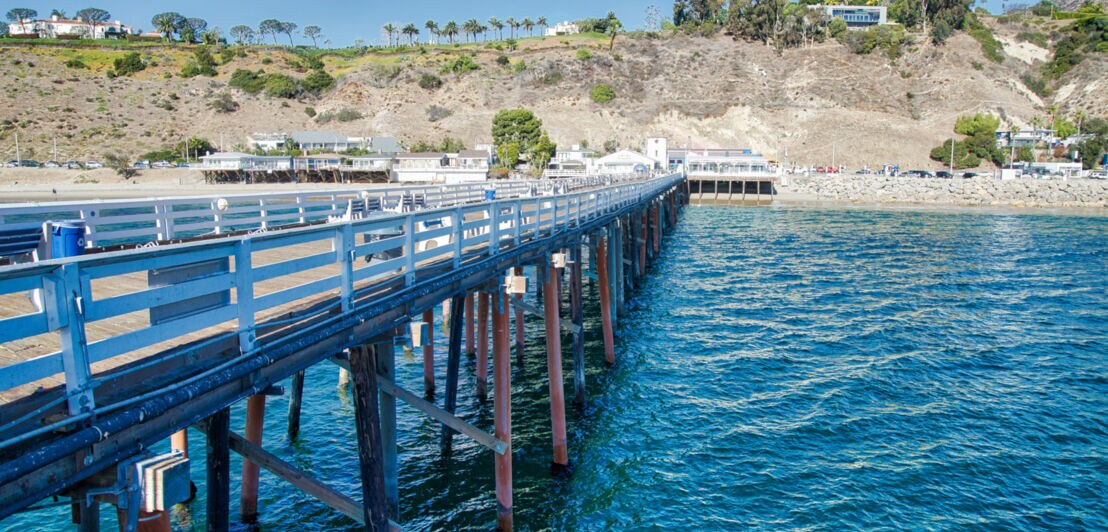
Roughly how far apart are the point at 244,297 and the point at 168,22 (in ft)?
656

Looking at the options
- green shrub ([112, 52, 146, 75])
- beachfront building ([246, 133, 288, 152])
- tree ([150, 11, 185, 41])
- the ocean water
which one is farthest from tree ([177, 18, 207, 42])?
the ocean water

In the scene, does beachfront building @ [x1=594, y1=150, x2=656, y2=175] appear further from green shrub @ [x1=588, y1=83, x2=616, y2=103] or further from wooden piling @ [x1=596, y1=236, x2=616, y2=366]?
wooden piling @ [x1=596, y1=236, x2=616, y2=366]

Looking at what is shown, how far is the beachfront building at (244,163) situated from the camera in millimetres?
77688

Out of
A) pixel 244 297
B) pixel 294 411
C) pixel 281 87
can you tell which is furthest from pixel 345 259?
pixel 281 87

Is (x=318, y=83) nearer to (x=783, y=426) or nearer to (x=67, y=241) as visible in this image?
(x=783, y=426)

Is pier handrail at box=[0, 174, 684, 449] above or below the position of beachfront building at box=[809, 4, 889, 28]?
below

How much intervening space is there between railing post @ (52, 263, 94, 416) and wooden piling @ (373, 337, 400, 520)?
3880mm

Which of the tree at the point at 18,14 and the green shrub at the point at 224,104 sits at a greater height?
the tree at the point at 18,14

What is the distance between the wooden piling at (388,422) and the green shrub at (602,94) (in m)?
118

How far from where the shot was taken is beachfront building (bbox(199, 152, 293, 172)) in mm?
77688

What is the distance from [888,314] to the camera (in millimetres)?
25250

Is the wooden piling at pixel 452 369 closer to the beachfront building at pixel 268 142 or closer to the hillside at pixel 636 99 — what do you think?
the beachfront building at pixel 268 142

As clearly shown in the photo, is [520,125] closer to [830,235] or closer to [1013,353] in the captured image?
[830,235]

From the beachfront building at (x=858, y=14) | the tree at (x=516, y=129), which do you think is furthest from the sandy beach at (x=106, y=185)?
the beachfront building at (x=858, y=14)
